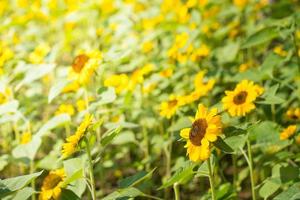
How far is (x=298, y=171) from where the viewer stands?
150 centimetres

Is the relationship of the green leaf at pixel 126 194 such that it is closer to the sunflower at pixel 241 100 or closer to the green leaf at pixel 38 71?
the sunflower at pixel 241 100

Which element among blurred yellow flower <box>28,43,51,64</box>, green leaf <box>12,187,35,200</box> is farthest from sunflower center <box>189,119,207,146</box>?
blurred yellow flower <box>28,43,51,64</box>

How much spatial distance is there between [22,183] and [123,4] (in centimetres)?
220

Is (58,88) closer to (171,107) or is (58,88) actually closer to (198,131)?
(171,107)

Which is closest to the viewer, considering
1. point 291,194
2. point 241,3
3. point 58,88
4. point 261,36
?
point 291,194

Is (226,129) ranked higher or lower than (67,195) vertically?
higher

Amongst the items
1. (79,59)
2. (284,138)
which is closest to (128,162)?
(79,59)

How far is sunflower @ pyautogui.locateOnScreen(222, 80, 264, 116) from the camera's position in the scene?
155 centimetres

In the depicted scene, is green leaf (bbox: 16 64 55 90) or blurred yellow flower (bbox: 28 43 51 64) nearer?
green leaf (bbox: 16 64 55 90)

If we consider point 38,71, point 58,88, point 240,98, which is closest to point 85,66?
point 58,88

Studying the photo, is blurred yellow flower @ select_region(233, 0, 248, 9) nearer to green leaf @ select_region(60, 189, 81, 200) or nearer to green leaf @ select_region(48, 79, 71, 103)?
green leaf @ select_region(48, 79, 71, 103)

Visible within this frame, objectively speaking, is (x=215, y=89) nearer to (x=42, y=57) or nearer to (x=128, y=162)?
(x=128, y=162)

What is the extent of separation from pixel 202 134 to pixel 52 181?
1.82ft

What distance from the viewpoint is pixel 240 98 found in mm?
1587
